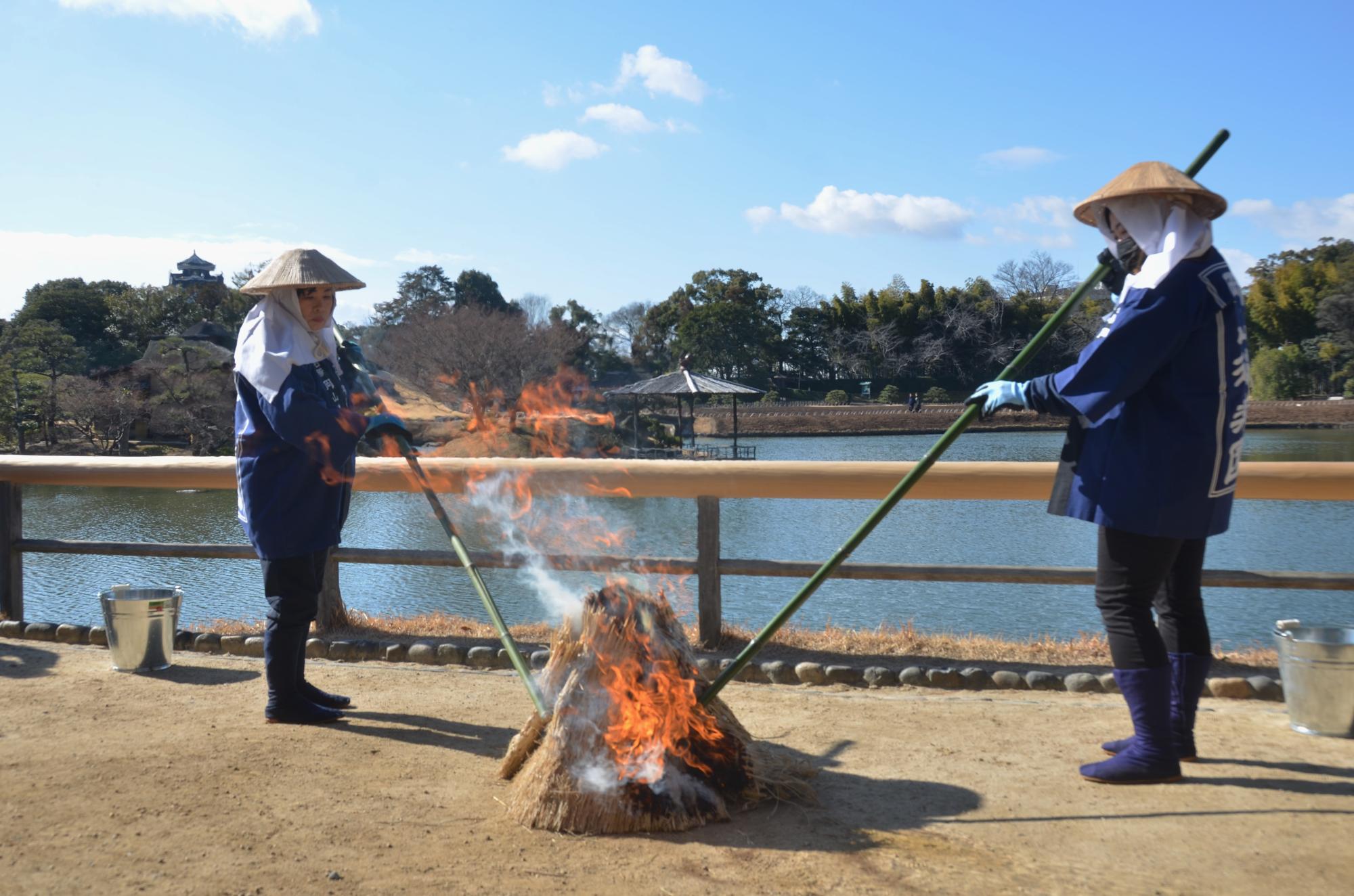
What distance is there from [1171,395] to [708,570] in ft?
7.62

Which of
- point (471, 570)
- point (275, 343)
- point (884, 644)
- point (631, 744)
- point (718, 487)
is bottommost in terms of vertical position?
point (884, 644)

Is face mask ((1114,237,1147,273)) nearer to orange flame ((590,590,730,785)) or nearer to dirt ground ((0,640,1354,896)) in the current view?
dirt ground ((0,640,1354,896))

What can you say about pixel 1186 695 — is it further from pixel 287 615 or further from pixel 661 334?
pixel 661 334

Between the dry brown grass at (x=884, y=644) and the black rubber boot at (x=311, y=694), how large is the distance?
3.46 ft

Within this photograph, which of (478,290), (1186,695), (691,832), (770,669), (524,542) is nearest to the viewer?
(691,832)

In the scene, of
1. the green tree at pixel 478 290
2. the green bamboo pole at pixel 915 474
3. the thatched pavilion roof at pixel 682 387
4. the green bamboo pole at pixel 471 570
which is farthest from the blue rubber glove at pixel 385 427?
the green tree at pixel 478 290

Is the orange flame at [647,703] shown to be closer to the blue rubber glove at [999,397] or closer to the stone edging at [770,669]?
the stone edging at [770,669]

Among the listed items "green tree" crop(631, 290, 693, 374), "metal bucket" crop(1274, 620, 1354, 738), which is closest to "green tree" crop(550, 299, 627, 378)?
"green tree" crop(631, 290, 693, 374)

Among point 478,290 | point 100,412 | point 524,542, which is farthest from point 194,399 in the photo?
point 478,290

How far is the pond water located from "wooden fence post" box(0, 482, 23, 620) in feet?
4.31

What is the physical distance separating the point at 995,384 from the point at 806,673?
177 centimetres

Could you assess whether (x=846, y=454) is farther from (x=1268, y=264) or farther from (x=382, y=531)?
(x=1268, y=264)

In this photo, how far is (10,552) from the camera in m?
5.57

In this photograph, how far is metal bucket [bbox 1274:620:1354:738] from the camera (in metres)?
3.44
